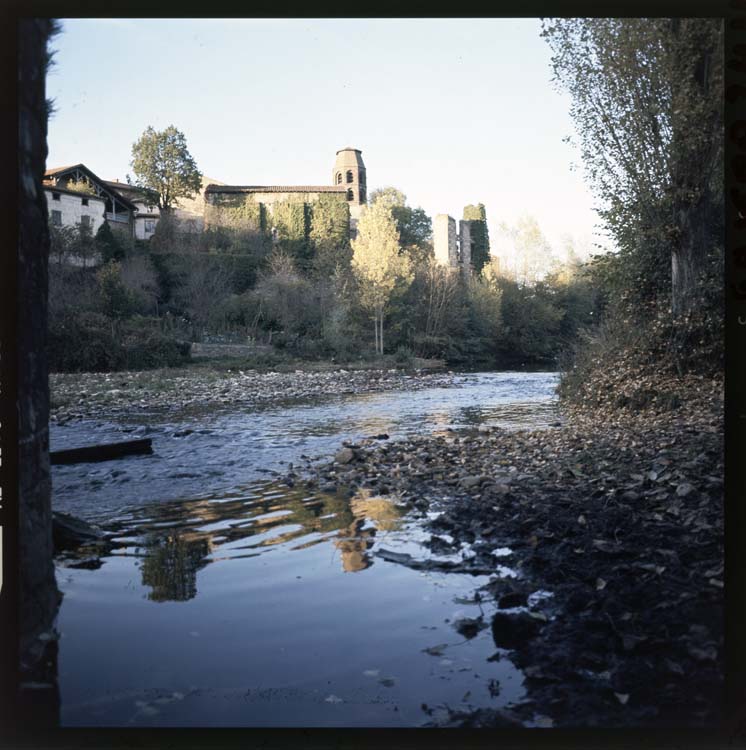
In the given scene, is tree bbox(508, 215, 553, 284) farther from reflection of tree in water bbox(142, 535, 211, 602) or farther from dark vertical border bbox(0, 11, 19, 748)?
dark vertical border bbox(0, 11, 19, 748)

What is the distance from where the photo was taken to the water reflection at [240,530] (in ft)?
13.3

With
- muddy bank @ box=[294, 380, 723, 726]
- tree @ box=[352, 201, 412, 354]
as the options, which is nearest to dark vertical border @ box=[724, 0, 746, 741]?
muddy bank @ box=[294, 380, 723, 726]

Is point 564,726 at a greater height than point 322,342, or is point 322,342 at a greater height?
point 322,342

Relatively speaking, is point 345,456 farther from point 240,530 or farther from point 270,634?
point 270,634

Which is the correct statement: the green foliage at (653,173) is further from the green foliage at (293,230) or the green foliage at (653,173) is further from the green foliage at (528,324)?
the green foliage at (293,230)

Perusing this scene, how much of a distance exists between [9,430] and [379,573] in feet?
6.82

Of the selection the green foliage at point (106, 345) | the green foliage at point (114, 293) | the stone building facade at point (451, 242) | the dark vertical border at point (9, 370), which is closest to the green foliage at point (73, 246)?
the green foliage at point (114, 293)

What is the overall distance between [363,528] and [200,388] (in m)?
11.7

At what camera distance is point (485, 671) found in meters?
2.69

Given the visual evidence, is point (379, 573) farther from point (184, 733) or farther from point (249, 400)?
point (249, 400)

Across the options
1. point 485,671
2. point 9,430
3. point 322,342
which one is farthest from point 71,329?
point 485,671

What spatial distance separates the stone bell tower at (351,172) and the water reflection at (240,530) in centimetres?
2234

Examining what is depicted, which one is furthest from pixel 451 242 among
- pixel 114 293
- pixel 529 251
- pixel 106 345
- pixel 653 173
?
pixel 653 173

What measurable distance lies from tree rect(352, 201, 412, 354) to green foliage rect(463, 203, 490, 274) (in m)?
3.02
